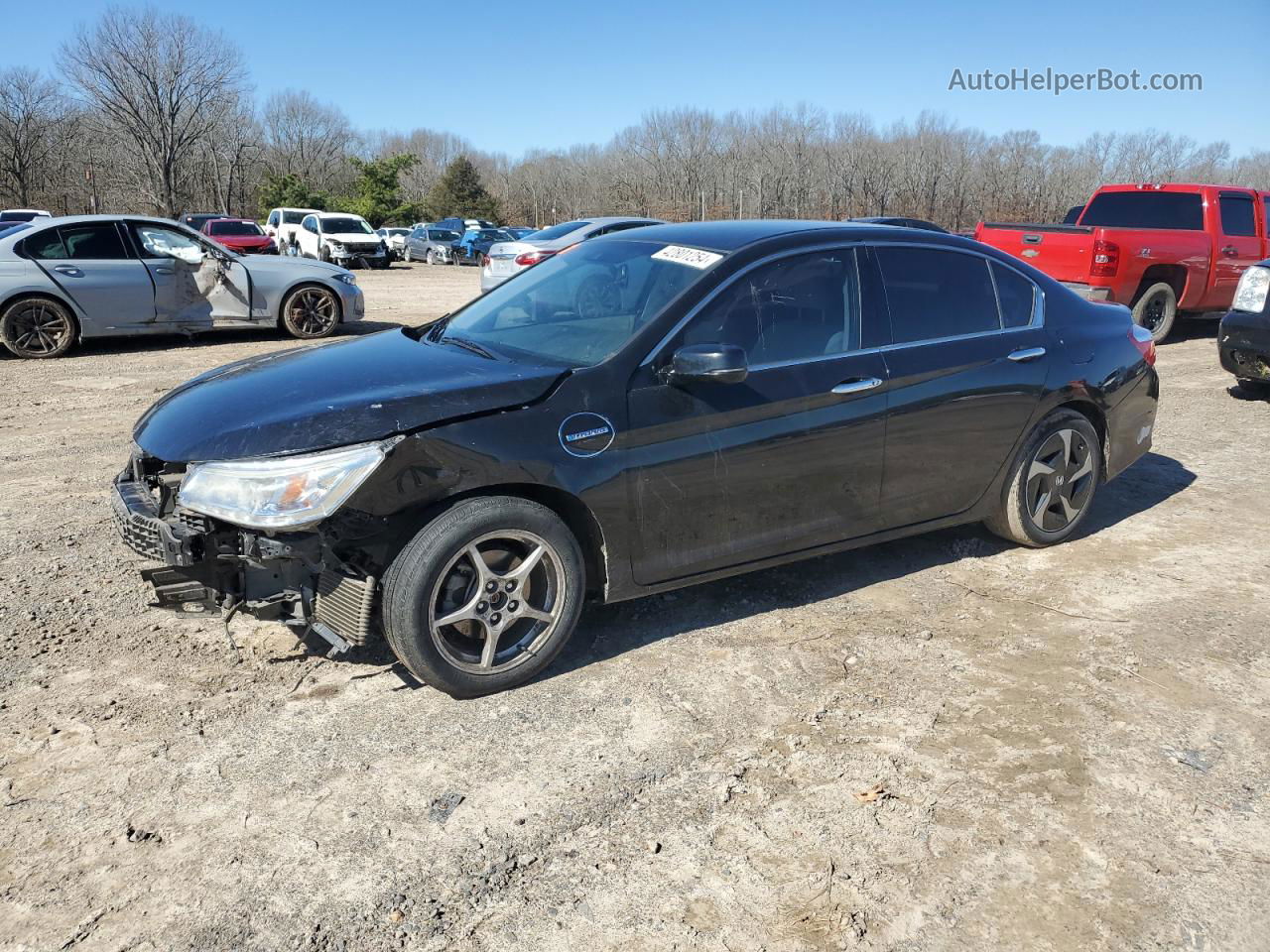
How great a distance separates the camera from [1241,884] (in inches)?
103

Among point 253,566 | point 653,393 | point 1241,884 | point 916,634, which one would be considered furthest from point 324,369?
point 1241,884

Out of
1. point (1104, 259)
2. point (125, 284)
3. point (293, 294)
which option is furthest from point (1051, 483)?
point (125, 284)

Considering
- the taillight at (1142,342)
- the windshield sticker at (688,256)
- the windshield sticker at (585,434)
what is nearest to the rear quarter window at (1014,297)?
the taillight at (1142,342)

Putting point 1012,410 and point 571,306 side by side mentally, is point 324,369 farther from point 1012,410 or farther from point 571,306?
point 1012,410

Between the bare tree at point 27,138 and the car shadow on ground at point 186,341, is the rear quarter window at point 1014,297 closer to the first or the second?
the car shadow on ground at point 186,341

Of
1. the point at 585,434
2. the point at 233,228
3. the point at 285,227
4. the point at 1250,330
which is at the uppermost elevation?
the point at 285,227

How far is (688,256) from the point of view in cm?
411

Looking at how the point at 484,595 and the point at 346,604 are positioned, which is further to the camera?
the point at 484,595

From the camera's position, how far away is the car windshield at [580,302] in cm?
389

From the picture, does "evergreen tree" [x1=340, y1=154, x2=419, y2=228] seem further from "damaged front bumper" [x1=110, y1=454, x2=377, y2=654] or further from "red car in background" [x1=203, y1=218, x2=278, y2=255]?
"damaged front bumper" [x1=110, y1=454, x2=377, y2=654]

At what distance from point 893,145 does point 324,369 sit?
216ft

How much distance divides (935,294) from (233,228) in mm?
29448

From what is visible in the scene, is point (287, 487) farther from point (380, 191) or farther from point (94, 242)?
point (380, 191)

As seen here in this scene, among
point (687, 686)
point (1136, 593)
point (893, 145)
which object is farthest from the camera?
point (893, 145)
